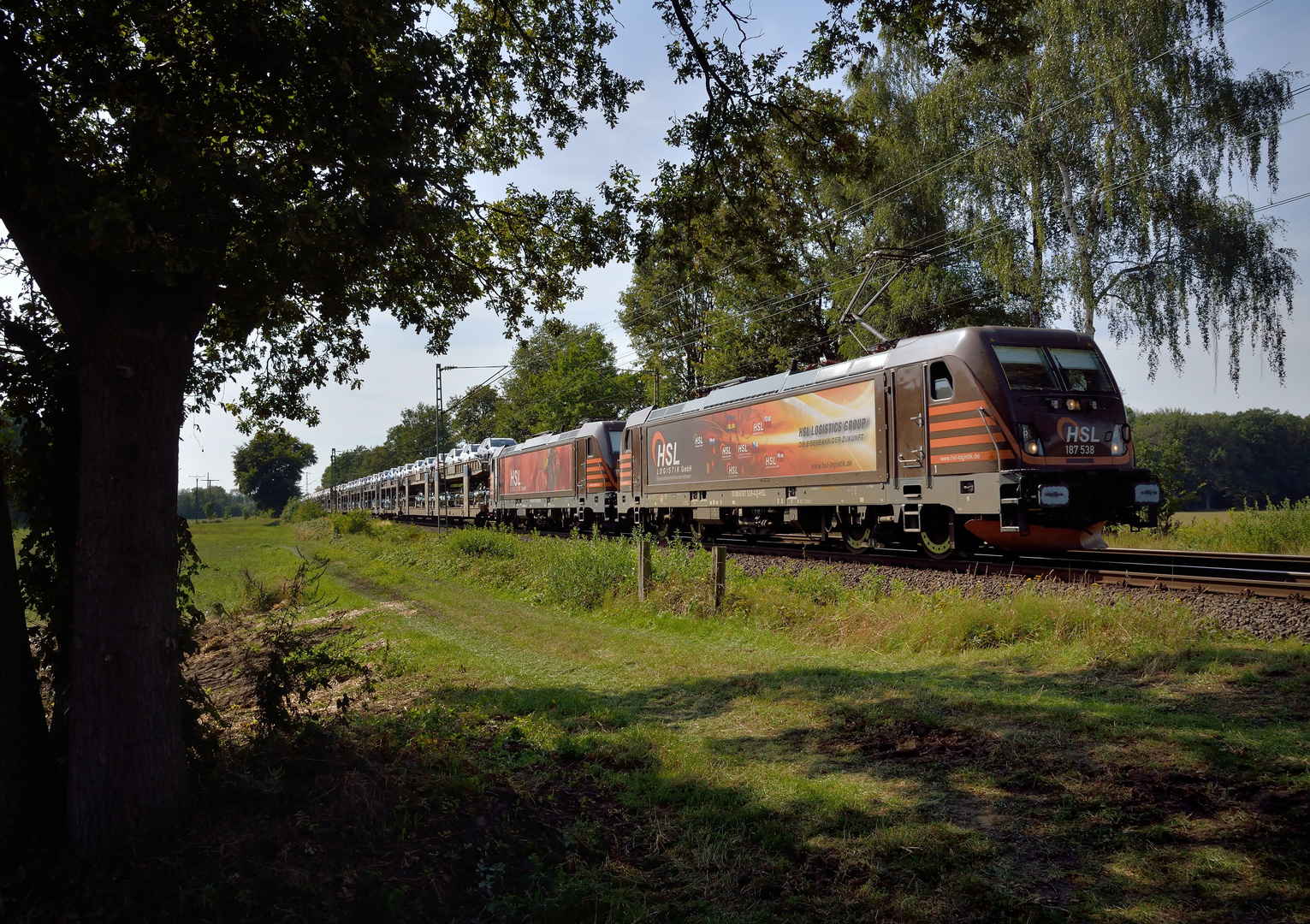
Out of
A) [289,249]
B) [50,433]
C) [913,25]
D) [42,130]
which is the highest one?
[913,25]

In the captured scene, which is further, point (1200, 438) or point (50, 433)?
point (1200, 438)

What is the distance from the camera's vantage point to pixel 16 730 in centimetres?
392

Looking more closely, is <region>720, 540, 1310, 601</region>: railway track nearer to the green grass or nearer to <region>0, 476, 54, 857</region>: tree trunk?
the green grass

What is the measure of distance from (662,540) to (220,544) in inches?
1368

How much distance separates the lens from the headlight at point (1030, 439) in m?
11.2

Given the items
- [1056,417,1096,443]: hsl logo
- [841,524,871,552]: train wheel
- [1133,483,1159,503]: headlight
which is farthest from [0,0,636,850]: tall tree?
[841,524,871,552]: train wheel

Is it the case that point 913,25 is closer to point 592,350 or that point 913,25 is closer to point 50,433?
point 50,433

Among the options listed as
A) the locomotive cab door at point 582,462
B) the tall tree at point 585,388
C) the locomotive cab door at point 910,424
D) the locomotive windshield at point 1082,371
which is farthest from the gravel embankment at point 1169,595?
the tall tree at point 585,388

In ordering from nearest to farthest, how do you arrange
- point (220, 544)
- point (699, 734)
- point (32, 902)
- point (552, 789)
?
point (32, 902), point (552, 789), point (699, 734), point (220, 544)

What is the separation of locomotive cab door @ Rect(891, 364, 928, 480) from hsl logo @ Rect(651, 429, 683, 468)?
8146 mm

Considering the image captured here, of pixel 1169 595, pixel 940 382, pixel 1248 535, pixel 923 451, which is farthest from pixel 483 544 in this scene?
pixel 1248 535

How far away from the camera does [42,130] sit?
3.83 meters

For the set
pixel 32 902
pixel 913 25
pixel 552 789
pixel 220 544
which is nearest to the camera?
pixel 32 902

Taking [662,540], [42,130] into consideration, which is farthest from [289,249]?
[662,540]
